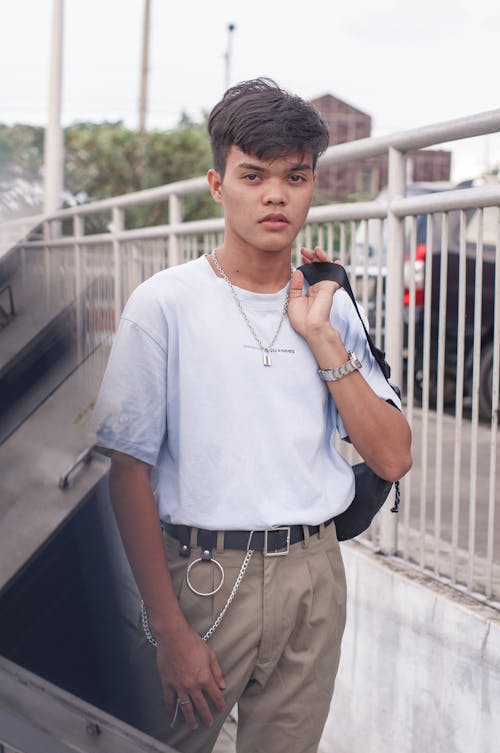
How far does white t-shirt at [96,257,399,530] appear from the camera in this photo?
5.36ft


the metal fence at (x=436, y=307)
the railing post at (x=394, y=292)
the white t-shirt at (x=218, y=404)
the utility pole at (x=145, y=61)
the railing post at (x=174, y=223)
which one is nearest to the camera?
the white t-shirt at (x=218, y=404)

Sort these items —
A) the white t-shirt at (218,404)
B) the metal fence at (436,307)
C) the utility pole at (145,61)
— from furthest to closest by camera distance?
1. the utility pole at (145,61)
2. the metal fence at (436,307)
3. the white t-shirt at (218,404)

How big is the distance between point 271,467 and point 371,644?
1.60m

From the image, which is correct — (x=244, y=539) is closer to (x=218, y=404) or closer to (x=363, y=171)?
(x=218, y=404)

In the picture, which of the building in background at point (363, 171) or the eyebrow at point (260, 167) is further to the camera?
the building in background at point (363, 171)

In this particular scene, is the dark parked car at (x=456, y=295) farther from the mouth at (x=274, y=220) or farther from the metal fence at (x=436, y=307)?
the mouth at (x=274, y=220)

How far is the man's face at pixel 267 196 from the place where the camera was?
170 centimetres

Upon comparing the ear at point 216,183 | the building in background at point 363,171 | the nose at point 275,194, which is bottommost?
the nose at point 275,194

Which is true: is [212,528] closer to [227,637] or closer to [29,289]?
[227,637]

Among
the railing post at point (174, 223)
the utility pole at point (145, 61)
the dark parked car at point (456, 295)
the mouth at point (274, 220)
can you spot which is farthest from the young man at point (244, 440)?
the utility pole at point (145, 61)

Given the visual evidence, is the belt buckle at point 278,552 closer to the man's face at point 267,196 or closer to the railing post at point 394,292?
the man's face at point 267,196

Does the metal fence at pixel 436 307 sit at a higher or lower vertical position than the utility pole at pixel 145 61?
lower

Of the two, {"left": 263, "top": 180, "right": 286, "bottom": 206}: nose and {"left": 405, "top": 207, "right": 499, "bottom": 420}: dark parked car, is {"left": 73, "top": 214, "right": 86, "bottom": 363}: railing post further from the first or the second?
{"left": 405, "top": 207, "right": 499, "bottom": 420}: dark parked car

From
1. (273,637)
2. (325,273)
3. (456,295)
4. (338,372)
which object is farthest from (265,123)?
(456,295)
